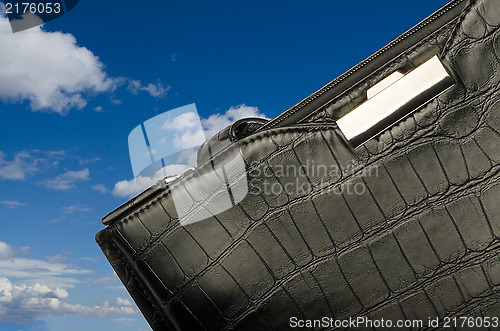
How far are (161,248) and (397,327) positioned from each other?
409mm

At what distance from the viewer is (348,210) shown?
0.64 meters

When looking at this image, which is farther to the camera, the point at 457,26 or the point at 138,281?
the point at 138,281

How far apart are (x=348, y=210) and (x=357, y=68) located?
8.6 inches

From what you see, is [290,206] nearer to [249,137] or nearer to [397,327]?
[249,137]

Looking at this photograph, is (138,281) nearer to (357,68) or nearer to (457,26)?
(357,68)

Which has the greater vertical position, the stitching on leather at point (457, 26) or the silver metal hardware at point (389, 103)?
the stitching on leather at point (457, 26)

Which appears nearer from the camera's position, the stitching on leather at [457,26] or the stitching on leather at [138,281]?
the stitching on leather at [457,26]

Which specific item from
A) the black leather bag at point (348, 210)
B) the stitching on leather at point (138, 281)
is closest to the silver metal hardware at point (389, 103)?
the black leather bag at point (348, 210)

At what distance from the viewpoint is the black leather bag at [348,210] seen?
606mm

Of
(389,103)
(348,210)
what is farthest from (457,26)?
(348,210)

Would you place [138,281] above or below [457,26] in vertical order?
below

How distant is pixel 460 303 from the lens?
0.67m

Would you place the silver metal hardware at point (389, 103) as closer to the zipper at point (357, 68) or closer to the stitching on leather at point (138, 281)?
the zipper at point (357, 68)

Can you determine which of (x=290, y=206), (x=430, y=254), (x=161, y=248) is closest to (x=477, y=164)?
(x=430, y=254)
